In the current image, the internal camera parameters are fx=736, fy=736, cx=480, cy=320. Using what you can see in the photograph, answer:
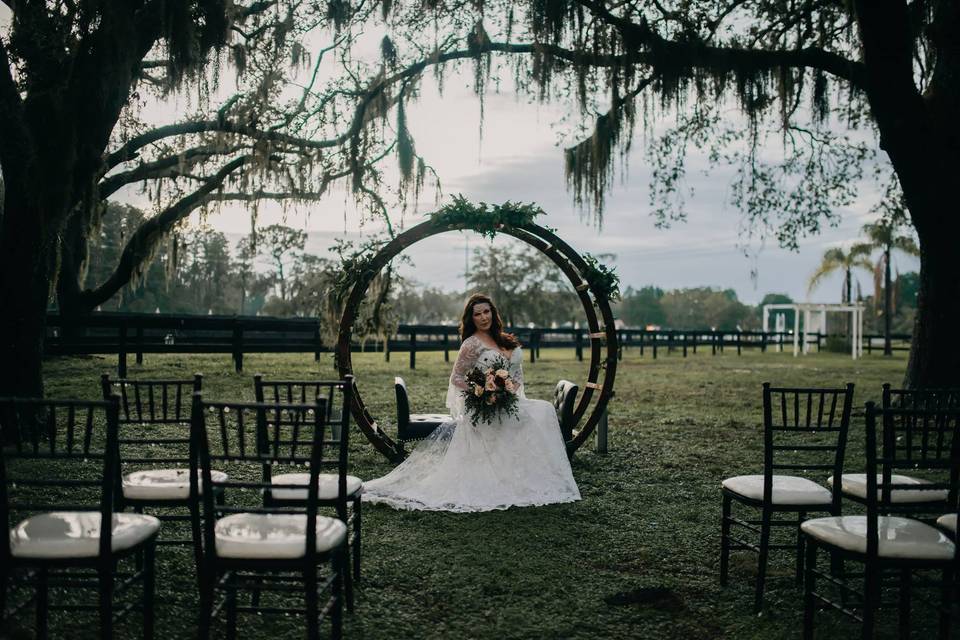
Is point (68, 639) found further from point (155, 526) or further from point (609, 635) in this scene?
point (609, 635)

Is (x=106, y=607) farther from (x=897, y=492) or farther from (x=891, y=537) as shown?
(x=897, y=492)

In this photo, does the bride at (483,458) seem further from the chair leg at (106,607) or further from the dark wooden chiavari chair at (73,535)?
the chair leg at (106,607)

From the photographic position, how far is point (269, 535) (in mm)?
2771

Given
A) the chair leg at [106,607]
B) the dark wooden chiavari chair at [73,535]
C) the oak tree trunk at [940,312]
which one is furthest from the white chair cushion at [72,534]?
the oak tree trunk at [940,312]

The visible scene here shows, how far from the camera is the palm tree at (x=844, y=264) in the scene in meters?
30.3

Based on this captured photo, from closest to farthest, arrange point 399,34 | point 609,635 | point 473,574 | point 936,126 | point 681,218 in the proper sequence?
point 609,635, point 473,574, point 936,126, point 399,34, point 681,218

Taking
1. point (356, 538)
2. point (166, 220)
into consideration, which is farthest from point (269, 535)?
point (166, 220)

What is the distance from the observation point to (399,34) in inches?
374

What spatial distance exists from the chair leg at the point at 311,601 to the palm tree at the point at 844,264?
31489 mm

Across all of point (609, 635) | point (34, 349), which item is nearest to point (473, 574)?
point (609, 635)

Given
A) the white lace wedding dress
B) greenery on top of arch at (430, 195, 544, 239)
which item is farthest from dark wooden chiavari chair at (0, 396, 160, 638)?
greenery on top of arch at (430, 195, 544, 239)

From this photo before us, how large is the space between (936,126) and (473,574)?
788cm

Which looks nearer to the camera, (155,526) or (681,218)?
(155,526)

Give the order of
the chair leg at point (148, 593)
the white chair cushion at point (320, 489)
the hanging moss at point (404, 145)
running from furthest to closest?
the hanging moss at point (404, 145), the white chair cushion at point (320, 489), the chair leg at point (148, 593)
